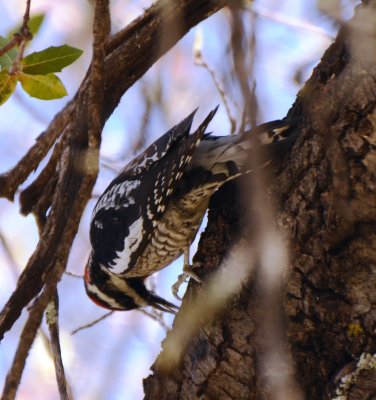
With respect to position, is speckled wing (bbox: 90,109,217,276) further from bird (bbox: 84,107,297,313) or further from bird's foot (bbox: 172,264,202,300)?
bird's foot (bbox: 172,264,202,300)

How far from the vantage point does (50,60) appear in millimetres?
2475

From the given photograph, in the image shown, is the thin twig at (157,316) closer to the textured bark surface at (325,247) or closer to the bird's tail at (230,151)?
the bird's tail at (230,151)

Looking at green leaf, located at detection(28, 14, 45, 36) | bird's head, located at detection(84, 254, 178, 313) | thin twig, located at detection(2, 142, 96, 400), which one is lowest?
thin twig, located at detection(2, 142, 96, 400)

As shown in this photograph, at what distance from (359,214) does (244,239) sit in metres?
0.44

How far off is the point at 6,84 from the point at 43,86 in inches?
5.2

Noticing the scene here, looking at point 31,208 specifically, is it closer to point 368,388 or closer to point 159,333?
point 159,333

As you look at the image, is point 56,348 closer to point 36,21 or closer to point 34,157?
point 34,157

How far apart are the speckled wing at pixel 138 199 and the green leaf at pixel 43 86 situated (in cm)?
61

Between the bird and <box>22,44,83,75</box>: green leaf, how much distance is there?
60 centimetres

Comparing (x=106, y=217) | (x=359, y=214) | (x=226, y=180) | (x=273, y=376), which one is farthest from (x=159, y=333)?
Answer: (x=359, y=214)

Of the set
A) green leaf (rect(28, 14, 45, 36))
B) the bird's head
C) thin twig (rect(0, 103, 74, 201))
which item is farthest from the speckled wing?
green leaf (rect(28, 14, 45, 36))

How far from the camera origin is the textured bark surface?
82.4 inches

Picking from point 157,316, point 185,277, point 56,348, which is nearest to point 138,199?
point 185,277

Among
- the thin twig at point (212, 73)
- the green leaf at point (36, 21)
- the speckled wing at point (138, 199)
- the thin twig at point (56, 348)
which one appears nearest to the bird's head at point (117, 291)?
the speckled wing at point (138, 199)
